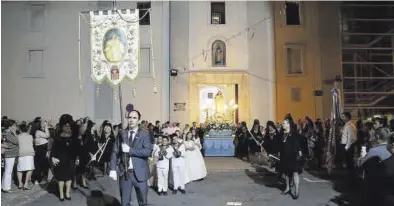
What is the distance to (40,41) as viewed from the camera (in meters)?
25.1

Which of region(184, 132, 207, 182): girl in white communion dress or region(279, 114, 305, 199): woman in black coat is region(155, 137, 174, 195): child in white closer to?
region(184, 132, 207, 182): girl in white communion dress

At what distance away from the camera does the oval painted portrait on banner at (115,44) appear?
9979mm

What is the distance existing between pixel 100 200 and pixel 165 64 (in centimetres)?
1526

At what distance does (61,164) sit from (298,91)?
59.0 ft

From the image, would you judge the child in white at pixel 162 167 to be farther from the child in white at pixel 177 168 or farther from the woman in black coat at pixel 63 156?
the woman in black coat at pixel 63 156

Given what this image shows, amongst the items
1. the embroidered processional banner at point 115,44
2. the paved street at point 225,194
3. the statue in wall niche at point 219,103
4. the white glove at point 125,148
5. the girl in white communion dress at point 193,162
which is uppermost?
the embroidered processional banner at point 115,44

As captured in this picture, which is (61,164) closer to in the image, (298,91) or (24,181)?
(24,181)

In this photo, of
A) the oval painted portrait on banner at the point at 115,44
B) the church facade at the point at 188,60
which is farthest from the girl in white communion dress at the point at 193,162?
the church facade at the point at 188,60

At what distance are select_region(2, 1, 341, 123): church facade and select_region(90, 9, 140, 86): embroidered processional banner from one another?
13.9m

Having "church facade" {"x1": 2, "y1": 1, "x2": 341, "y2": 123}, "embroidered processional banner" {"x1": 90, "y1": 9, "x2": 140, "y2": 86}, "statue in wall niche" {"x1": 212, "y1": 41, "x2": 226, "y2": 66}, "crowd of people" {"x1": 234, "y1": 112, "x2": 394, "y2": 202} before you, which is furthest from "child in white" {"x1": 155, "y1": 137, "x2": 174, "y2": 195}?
"statue in wall niche" {"x1": 212, "y1": 41, "x2": 226, "y2": 66}

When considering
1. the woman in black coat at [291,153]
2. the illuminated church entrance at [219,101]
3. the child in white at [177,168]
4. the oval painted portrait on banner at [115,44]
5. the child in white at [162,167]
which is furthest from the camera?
the illuminated church entrance at [219,101]

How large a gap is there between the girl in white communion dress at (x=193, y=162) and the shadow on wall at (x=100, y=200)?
257cm

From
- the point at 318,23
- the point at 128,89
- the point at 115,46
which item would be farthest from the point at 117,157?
the point at 318,23

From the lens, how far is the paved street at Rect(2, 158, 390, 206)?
9.55 metres
